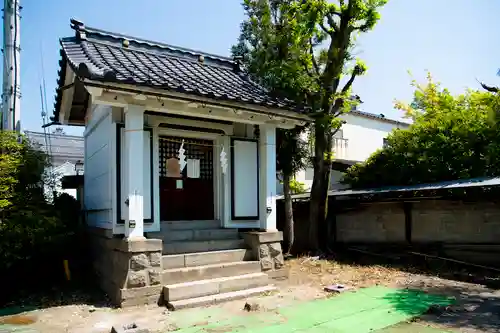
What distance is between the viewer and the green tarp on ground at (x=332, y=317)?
614 cm

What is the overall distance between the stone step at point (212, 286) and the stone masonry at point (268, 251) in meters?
0.46

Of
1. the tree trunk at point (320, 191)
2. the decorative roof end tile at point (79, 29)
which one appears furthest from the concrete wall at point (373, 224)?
the decorative roof end tile at point (79, 29)

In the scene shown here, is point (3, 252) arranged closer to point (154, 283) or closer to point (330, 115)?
point (154, 283)

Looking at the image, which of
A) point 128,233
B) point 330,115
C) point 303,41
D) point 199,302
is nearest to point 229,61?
point 303,41

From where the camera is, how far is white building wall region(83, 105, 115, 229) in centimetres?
911

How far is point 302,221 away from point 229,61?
7252 mm

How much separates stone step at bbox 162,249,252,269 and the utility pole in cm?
550

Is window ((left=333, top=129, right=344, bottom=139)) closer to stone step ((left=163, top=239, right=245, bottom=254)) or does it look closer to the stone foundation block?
stone step ((left=163, top=239, right=245, bottom=254))

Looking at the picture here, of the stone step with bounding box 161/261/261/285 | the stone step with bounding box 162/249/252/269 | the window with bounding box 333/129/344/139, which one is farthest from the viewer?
the window with bounding box 333/129/344/139

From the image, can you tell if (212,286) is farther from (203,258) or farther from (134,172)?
(134,172)

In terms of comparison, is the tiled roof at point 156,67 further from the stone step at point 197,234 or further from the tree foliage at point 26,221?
the stone step at point 197,234

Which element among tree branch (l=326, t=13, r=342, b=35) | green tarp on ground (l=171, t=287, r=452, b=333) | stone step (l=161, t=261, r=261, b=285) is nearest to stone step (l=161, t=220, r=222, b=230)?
stone step (l=161, t=261, r=261, b=285)

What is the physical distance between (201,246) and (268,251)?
1.63 meters

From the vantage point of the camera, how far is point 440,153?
575 inches
